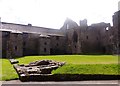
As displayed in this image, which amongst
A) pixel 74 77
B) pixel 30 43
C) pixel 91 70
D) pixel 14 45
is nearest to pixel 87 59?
pixel 91 70

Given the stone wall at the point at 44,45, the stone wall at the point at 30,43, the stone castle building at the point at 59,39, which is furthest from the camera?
the stone wall at the point at 30,43

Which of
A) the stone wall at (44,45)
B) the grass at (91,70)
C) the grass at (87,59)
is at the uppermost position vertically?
the stone wall at (44,45)

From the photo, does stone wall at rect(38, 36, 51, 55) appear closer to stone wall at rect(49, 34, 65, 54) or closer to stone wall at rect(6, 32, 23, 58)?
stone wall at rect(49, 34, 65, 54)

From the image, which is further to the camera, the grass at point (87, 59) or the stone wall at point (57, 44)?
the stone wall at point (57, 44)

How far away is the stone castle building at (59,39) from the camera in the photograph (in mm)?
49906

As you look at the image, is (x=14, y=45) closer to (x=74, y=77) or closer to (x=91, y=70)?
(x=91, y=70)

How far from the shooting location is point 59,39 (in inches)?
2406

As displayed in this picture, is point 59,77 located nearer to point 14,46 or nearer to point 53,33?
point 14,46

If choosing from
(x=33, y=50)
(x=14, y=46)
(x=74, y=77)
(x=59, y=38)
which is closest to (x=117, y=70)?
(x=74, y=77)

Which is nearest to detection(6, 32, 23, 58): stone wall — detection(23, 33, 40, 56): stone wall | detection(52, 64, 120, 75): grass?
detection(23, 33, 40, 56): stone wall

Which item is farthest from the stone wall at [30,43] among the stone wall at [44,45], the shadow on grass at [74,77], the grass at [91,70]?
the shadow on grass at [74,77]

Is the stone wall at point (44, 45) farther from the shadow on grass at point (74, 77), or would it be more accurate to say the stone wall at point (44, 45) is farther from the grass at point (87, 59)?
the shadow on grass at point (74, 77)

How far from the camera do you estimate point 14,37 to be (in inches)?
1944

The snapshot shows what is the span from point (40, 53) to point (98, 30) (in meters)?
17.0
